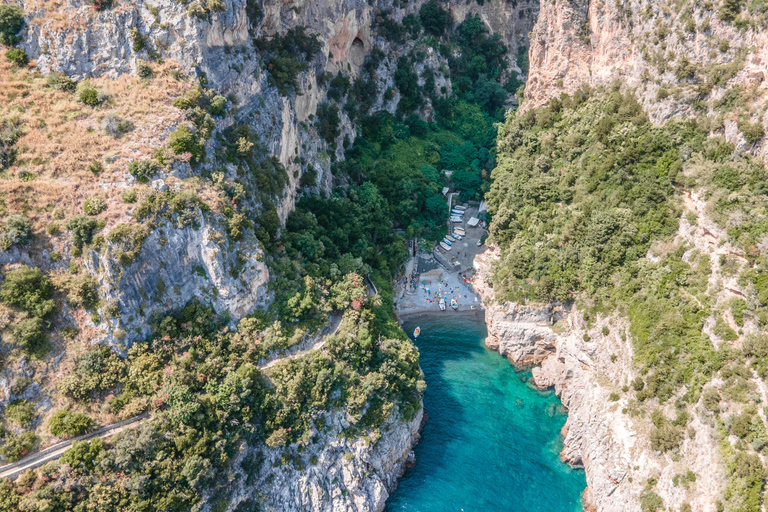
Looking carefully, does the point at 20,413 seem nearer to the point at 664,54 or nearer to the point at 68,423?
the point at 68,423

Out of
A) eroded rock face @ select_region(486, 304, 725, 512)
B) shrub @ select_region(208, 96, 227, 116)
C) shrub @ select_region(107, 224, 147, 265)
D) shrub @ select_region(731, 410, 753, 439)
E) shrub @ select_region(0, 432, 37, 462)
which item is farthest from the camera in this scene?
shrub @ select_region(208, 96, 227, 116)

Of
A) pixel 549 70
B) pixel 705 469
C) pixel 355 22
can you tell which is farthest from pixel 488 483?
pixel 355 22

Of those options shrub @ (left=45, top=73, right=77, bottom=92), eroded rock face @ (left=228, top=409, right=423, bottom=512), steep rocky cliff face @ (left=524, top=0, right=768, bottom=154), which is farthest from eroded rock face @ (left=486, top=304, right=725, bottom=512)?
shrub @ (left=45, top=73, right=77, bottom=92)

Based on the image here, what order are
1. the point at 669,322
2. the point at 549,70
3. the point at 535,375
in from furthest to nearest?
the point at 549,70 < the point at 535,375 < the point at 669,322

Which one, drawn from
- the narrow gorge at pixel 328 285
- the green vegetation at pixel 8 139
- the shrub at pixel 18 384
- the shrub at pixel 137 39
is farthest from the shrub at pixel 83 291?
the shrub at pixel 137 39

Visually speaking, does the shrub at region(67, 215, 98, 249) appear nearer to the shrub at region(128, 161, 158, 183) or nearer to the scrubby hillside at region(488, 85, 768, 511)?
the shrub at region(128, 161, 158, 183)

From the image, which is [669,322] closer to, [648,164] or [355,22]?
[648,164]
